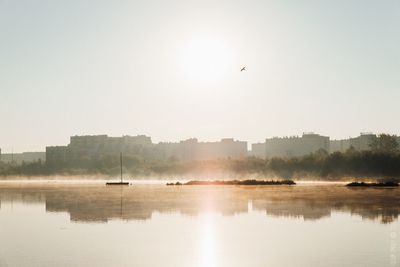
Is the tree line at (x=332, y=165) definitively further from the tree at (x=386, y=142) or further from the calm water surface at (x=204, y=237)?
the calm water surface at (x=204, y=237)

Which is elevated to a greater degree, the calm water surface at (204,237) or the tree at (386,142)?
the tree at (386,142)

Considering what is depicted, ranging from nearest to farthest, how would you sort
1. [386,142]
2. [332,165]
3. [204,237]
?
1. [204,237]
2. [332,165]
3. [386,142]

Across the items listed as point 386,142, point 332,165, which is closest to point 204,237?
point 332,165

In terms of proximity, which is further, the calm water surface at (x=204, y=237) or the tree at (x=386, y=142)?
the tree at (x=386, y=142)

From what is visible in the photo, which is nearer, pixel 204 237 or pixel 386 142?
pixel 204 237

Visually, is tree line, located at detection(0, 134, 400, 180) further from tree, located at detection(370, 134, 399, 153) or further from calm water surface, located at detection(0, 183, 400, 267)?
calm water surface, located at detection(0, 183, 400, 267)

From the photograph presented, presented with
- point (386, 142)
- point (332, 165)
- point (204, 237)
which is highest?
point (386, 142)

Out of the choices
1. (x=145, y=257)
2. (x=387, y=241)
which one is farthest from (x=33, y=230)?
(x=387, y=241)

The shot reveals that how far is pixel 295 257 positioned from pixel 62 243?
12536mm

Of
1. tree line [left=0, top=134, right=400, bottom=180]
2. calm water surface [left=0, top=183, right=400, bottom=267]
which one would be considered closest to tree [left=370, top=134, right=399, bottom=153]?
tree line [left=0, top=134, right=400, bottom=180]

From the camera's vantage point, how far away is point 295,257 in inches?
969

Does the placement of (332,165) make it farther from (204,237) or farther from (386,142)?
(204,237)

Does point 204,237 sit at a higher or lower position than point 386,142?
lower

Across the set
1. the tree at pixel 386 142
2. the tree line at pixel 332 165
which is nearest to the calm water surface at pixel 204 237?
the tree line at pixel 332 165
